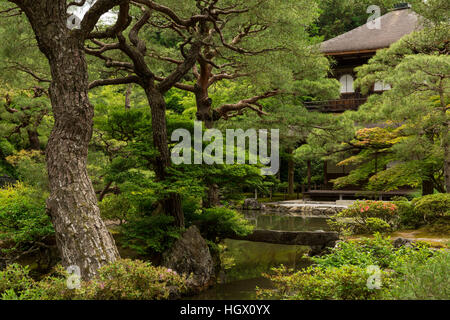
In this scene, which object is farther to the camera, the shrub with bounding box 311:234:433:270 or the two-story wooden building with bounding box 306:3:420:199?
A: the two-story wooden building with bounding box 306:3:420:199

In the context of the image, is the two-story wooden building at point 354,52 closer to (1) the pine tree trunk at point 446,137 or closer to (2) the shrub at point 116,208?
(1) the pine tree trunk at point 446,137

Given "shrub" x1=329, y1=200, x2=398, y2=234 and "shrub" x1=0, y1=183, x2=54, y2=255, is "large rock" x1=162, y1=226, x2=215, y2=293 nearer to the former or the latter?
"shrub" x1=0, y1=183, x2=54, y2=255

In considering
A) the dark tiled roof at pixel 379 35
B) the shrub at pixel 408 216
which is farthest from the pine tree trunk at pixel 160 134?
the dark tiled roof at pixel 379 35

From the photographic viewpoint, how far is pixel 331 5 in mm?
32406

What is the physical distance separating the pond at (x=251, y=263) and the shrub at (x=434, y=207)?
300cm

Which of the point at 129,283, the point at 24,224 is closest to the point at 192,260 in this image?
the point at 24,224

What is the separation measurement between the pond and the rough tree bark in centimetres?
274

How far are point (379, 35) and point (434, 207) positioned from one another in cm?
1356

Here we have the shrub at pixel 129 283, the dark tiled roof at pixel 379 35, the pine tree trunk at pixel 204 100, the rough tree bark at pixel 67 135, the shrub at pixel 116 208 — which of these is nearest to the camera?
the shrub at pixel 129 283

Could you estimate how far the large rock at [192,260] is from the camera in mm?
7160

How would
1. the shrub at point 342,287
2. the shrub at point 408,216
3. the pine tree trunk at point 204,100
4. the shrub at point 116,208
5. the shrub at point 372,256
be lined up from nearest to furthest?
the shrub at point 342,287 < the shrub at point 372,256 < the shrub at point 116,208 < the shrub at point 408,216 < the pine tree trunk at point 204,100

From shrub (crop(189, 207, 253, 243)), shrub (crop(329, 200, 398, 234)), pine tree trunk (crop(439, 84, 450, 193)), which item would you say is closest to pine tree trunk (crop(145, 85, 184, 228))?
shrub (crop(189, 207, 253, 243))

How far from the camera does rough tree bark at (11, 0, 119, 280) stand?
503cm
